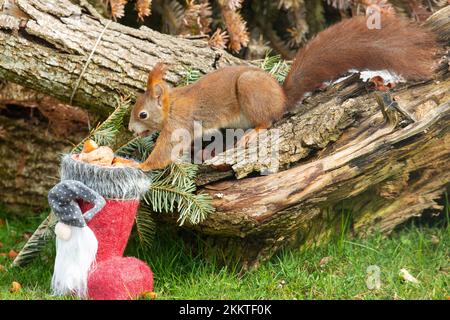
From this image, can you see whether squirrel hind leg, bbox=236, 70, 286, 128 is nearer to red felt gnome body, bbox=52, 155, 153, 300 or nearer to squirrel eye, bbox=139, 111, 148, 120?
squirrel eye, bbox=139, 111, 148, 120

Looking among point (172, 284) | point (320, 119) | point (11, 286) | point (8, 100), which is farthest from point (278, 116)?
point (8, 100)

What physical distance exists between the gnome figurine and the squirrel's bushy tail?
0.92 m

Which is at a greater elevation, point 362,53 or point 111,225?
point 362,53

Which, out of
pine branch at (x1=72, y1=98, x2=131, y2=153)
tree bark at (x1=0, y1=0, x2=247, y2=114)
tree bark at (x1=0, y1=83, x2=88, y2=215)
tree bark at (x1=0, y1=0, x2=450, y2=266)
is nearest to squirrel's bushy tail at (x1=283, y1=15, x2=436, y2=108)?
tree bark at (x1=0, y1=0, x2=450, y2=266)

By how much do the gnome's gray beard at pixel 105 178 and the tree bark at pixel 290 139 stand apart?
327 millimetres

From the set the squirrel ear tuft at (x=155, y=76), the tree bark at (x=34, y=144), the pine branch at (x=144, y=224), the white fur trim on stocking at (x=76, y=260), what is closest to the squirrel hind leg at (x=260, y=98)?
the squirrel ear tuft at (x=155, y=76)

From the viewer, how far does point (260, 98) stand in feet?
10.7

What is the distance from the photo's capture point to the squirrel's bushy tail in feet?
10.7

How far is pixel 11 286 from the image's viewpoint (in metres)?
3.13

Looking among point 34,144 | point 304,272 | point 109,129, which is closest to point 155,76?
point 109,129

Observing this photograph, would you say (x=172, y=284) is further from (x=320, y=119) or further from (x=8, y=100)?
(x=8, y=100)

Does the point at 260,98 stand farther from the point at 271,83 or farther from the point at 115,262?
the point at 115,262

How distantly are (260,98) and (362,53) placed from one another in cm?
50

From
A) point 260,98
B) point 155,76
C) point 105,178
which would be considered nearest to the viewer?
point 105,178
